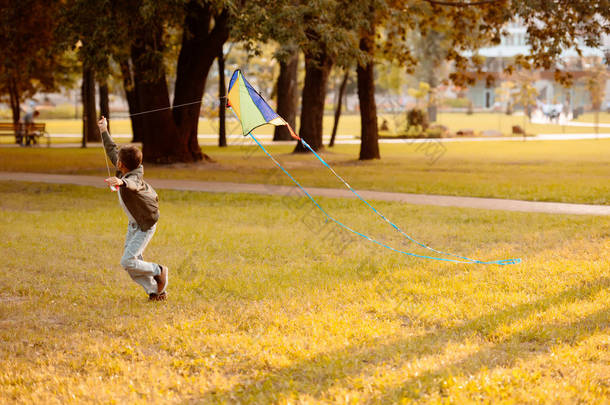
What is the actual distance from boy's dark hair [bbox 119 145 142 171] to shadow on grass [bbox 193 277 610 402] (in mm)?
2405

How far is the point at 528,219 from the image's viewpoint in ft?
36.4

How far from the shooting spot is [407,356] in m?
4.93

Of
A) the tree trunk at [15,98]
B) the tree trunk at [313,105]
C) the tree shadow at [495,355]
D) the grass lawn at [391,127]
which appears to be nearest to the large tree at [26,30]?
the tree trunk at [313,105]

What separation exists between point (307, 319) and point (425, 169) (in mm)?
16149

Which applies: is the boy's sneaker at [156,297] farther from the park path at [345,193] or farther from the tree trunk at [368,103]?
the tree trunk at [368,103]

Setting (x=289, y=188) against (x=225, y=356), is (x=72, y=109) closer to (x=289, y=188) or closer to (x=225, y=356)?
(x=289, y=188)

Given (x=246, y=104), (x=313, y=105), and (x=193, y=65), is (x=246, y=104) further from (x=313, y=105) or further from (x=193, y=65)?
(x=313, y=105)

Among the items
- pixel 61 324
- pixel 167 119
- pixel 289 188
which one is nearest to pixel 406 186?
pixel 289 188

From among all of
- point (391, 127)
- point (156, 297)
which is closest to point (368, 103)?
point (156, 297)

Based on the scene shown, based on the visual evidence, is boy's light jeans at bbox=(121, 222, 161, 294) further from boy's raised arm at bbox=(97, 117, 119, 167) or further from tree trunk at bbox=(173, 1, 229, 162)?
tree trunk at bbox=(173, 1, 229, 162)

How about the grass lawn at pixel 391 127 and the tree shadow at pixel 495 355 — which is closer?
the tree shadow at pixel 495 355

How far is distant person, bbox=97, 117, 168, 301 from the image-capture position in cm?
614

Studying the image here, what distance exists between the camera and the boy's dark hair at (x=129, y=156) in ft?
20.2

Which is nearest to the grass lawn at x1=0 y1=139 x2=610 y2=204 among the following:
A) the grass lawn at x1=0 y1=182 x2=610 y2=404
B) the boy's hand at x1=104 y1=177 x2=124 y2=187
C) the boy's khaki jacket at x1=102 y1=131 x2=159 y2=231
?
the grass lawn at x1=0 y1=182 x2=610 y2=404
